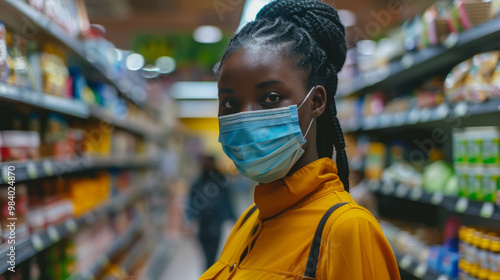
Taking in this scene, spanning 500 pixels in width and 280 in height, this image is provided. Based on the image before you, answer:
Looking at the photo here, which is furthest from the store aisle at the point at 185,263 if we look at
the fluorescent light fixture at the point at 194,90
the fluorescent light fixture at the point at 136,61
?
the fluorescent light fixture at the point at 194,90

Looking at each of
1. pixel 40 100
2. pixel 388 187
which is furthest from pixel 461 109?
pixel 40 100

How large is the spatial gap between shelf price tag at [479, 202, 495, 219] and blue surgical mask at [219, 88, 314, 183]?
4.57 feet

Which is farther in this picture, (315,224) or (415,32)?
(415,32)

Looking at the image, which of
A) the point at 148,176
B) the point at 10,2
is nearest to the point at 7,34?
the point at 10,2

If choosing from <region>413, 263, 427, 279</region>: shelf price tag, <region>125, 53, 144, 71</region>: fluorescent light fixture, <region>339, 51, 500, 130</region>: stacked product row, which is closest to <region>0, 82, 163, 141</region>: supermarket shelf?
<region>339, 51, 500, 130</region>: stacked product row

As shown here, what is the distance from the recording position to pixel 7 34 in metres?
1.96

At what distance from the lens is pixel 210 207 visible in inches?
182

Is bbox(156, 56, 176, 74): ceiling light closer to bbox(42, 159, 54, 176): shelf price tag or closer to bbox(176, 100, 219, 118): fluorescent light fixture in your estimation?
bbox(176, 100, 219, 118): fluorescent light fixture

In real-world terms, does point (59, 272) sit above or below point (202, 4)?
below

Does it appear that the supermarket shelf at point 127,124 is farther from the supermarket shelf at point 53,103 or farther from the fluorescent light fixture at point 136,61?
the fluorescent light fixture at point 136,61

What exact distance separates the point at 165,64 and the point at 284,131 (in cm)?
884

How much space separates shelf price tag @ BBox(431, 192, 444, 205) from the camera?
8.12ft

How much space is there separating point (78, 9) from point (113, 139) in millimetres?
1555

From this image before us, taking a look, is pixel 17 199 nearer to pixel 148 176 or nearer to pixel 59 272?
pixel 59 272
